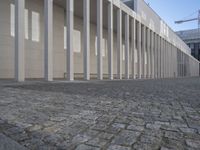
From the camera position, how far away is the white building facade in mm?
12845

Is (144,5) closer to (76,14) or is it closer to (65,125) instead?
(76,14)

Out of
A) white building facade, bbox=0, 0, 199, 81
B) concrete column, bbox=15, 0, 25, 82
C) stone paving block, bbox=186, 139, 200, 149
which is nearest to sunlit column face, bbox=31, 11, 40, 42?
white building facade, bbox=0, 0, 199, 81

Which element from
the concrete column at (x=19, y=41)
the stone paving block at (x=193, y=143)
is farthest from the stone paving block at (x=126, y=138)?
the concrete column at (x=19, y=41)

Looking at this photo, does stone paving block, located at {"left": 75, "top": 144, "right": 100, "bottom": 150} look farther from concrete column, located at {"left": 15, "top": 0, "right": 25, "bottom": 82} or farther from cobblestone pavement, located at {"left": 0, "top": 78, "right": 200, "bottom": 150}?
concrete column, located at {"left": 15, "top": 0, "right": 25, "bottom": 82}

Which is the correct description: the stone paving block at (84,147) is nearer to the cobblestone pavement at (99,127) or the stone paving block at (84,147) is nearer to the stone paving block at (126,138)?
the cobblestone pavement at (99,127)

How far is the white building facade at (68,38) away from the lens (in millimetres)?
12845

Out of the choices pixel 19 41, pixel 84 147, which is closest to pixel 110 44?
pixel 19 41

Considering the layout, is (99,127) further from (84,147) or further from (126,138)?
(84,147)

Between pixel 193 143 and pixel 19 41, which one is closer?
pixel 193 143

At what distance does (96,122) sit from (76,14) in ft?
66.2

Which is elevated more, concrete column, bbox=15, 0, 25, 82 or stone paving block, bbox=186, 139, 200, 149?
concrete column, bbox=15, 0, 25, 82

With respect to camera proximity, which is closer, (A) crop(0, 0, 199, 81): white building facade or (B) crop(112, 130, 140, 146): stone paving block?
(B) crop(112, 130, 140, 146): stone paving block

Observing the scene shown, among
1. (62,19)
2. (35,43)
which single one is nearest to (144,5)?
(62,19)

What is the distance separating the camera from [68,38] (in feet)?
46.2
